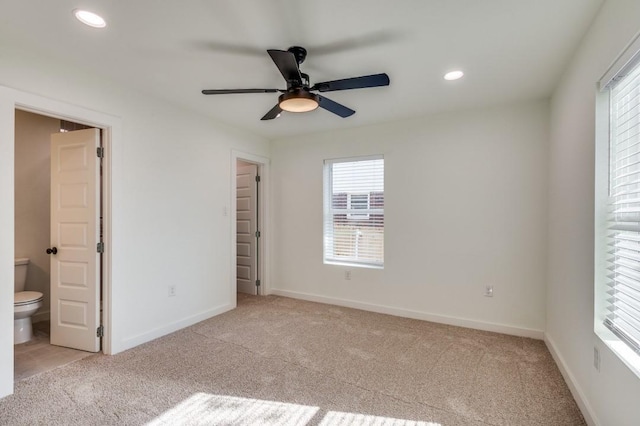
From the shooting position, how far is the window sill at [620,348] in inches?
58.6

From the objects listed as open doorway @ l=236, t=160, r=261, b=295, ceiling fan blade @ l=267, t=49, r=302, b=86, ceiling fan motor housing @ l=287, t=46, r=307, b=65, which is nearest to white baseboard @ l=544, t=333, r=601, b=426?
ceiling fan blade @ l=267, t=49, r=302, b=86

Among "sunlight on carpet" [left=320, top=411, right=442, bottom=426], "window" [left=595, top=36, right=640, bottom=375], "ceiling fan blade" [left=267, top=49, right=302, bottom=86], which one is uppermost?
"ceiling fan blade" [left=267, top=49, right=302, bottom=86]

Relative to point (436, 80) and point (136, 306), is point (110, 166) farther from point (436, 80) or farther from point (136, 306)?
point (436, 80)

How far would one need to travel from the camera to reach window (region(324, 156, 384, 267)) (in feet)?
13.9

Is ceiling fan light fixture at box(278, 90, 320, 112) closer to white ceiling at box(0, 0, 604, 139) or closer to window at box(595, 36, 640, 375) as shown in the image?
white ceiling at box(0, 0, 604, 139)

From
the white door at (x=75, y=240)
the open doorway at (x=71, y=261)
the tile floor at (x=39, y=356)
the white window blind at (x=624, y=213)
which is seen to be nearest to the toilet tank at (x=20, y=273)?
the open doorway at (x=71, y=261)

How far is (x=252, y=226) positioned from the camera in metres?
5.03

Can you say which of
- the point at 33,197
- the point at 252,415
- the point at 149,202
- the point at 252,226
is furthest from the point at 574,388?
the point at 33,197

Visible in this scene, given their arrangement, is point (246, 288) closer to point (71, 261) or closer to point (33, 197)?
point (71, 261)

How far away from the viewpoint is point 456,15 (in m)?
1.92

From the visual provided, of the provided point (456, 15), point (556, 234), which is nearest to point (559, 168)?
point (556, 234)

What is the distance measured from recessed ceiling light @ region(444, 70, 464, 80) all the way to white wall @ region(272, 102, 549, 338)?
0.96m

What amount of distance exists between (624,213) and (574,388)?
1314 millimetres

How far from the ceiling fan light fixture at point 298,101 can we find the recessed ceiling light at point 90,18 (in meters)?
1.20
